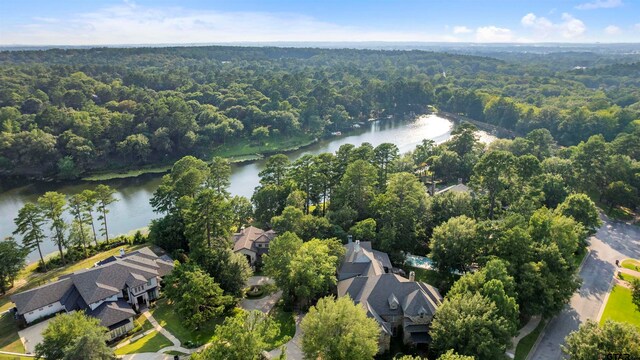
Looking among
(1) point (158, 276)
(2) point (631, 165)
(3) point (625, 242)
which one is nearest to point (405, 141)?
(2) point (631, 165)

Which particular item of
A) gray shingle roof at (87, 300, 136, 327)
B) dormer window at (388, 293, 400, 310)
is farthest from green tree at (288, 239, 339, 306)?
gray shingle roof at (87, 300, 136, 327)

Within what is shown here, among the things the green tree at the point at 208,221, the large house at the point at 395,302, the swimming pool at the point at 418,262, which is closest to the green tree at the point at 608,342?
the large house at the point at 395,302

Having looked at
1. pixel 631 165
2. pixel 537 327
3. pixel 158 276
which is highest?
pixel 631 165

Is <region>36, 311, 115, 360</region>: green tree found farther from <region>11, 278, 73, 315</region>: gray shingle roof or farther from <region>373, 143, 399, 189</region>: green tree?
<region>373, 143, 399, 189</region>: green tree

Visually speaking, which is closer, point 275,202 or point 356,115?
point 275,202

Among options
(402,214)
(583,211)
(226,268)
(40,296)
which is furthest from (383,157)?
(40,296)

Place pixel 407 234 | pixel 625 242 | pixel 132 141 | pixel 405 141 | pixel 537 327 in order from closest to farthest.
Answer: pixel 537 327
pixel 407 234
pixel 625 242
pixel 132 141
pixel 405 141

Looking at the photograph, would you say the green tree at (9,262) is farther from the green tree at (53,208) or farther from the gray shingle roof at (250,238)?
the gray shingle roof at (250,238)

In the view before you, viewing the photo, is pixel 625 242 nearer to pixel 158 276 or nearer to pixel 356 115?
pixel 158 276
